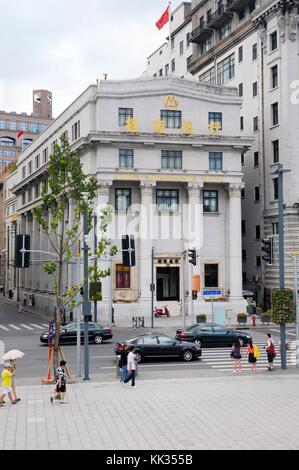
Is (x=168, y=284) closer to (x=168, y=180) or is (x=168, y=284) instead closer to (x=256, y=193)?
(x=168, y=180)

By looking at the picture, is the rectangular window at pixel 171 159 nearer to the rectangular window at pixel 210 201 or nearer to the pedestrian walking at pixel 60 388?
the rectangular window at pixel 210 201

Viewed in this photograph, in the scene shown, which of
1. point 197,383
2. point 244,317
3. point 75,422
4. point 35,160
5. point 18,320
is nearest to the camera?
point 75,422

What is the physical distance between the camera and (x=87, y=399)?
21.9m

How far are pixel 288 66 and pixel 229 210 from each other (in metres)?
15.3

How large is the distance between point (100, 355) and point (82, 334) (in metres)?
5.29

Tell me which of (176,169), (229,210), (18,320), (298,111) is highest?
(298,111)

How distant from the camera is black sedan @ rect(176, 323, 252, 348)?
3738 cm

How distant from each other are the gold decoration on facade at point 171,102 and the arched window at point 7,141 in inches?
4471

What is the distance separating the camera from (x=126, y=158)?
58.7 m

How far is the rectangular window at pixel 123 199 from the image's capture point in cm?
5938

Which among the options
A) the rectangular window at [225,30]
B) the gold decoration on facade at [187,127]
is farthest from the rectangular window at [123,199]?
the rectangular window at [225,30]
